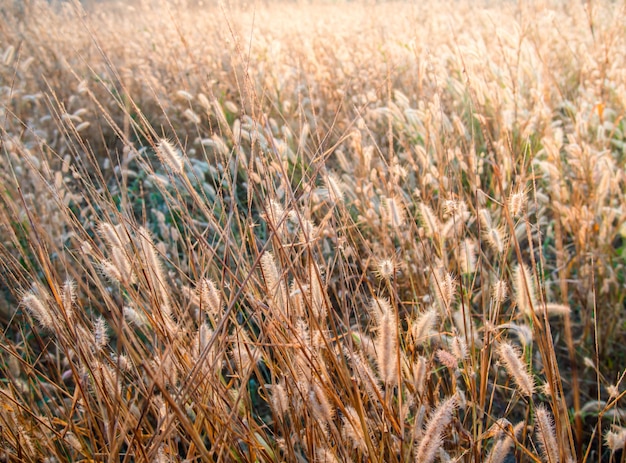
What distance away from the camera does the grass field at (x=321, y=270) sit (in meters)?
0.94

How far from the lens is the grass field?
0.94 meters

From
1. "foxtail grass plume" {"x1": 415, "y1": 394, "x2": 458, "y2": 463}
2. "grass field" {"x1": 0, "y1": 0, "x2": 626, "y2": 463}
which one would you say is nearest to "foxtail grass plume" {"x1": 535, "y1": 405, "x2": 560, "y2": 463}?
"grass field" {"x1": 0, "y1": 0, "x2": 626, "y2": 463}

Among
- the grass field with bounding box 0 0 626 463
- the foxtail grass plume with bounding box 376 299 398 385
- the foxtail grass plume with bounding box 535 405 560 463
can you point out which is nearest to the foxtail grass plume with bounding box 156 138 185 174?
the grass field with bounding box 0 0 626 463

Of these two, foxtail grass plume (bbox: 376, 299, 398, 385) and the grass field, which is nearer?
foxtail grass plume (bbox: 376, 299, 398, 385)

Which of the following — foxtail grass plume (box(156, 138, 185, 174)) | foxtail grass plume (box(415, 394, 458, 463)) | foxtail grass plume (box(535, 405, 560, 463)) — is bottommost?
foxtail grass plume (box(535, 405, 560, 463))

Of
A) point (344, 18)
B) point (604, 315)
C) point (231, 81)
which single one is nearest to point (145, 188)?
point (231, 81)

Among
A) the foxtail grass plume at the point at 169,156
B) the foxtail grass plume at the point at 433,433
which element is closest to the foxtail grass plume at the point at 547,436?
the foxtail grass plume at the point at 433,433

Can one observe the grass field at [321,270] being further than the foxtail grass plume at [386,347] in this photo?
Yes

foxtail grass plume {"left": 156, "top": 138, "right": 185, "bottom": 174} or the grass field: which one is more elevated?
foxtail grass plume {"left": 156, "top": 138, "right": 185, "bottom": 174}

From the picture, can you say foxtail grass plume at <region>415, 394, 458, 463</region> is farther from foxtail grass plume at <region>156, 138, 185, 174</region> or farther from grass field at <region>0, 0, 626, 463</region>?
foxtail grass plume at <region>156, 138, 185, 174</region>

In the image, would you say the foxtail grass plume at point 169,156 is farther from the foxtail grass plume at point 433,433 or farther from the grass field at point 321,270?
the foxtail grass plume at point 433,433

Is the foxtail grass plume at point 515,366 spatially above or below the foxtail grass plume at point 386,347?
below

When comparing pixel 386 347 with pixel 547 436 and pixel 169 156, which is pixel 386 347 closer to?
pixel 547 436

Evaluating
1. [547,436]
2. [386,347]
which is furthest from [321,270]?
[547,436]
